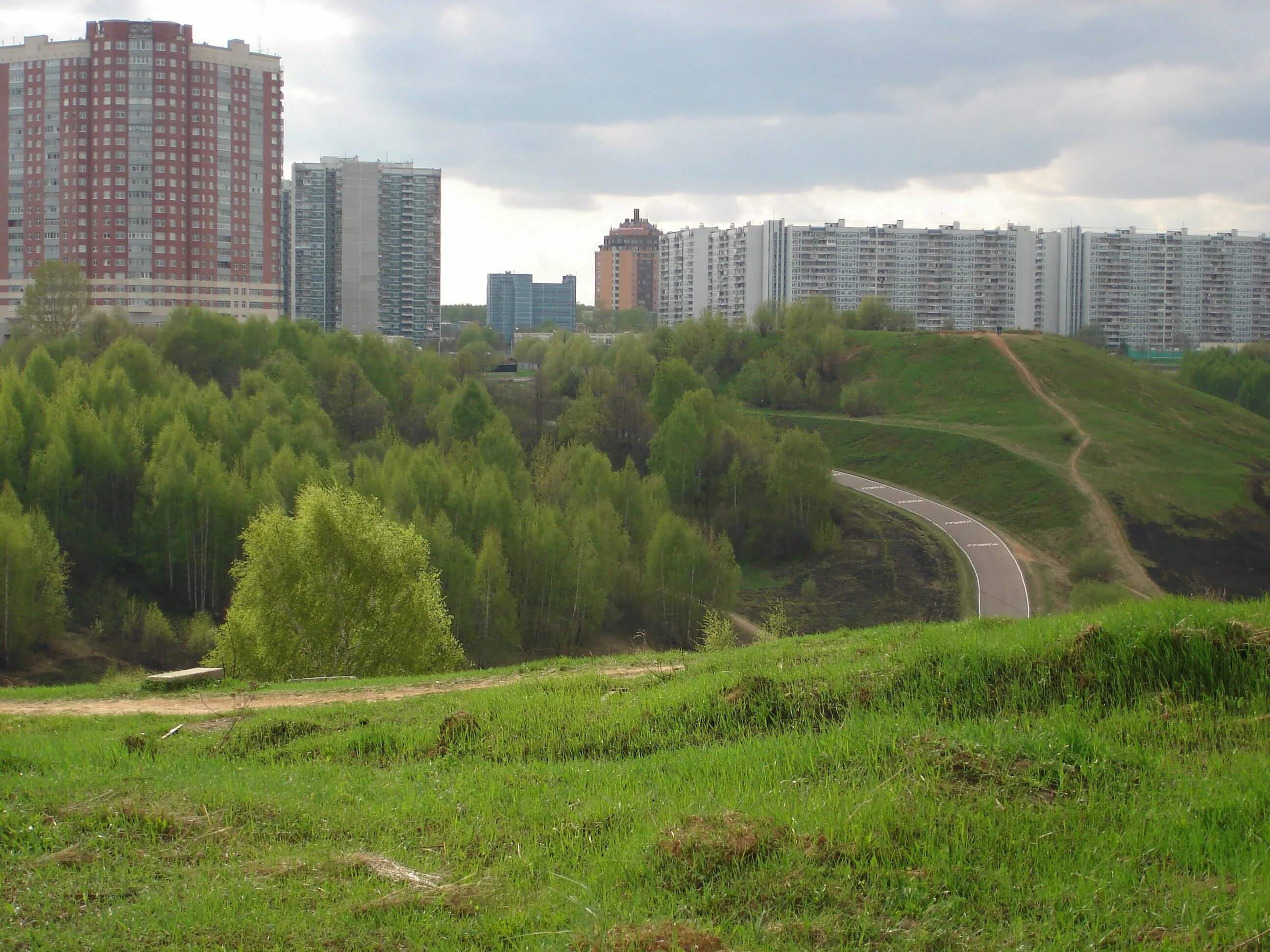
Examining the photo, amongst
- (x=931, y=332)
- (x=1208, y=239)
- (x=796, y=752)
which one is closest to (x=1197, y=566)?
(x=931, y=332)

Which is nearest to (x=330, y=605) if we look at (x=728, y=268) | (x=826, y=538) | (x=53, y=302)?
(x=826, y=538)

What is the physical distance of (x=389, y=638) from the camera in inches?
906

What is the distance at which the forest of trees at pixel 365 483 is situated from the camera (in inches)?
1475

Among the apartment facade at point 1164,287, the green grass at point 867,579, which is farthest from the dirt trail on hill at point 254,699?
the apartment facade at point 1164,287

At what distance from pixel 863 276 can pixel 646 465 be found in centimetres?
6748

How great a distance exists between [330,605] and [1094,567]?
3997 cm

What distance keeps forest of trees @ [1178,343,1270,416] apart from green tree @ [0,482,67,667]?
85.9m

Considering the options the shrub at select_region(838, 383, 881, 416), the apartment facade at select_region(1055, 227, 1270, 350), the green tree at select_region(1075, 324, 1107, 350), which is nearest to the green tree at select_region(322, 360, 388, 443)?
the shrub at select_region(838, 383, 881, 416)

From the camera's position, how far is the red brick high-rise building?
70562 millimetres

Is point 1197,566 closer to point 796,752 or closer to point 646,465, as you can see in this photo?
point 646,465

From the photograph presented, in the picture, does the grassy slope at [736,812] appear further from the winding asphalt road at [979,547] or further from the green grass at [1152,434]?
the green grass at [1152,434]

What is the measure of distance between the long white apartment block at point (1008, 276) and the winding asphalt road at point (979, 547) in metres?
55.4

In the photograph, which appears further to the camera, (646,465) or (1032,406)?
(1032,406)

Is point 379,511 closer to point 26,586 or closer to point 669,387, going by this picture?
point 26,586
